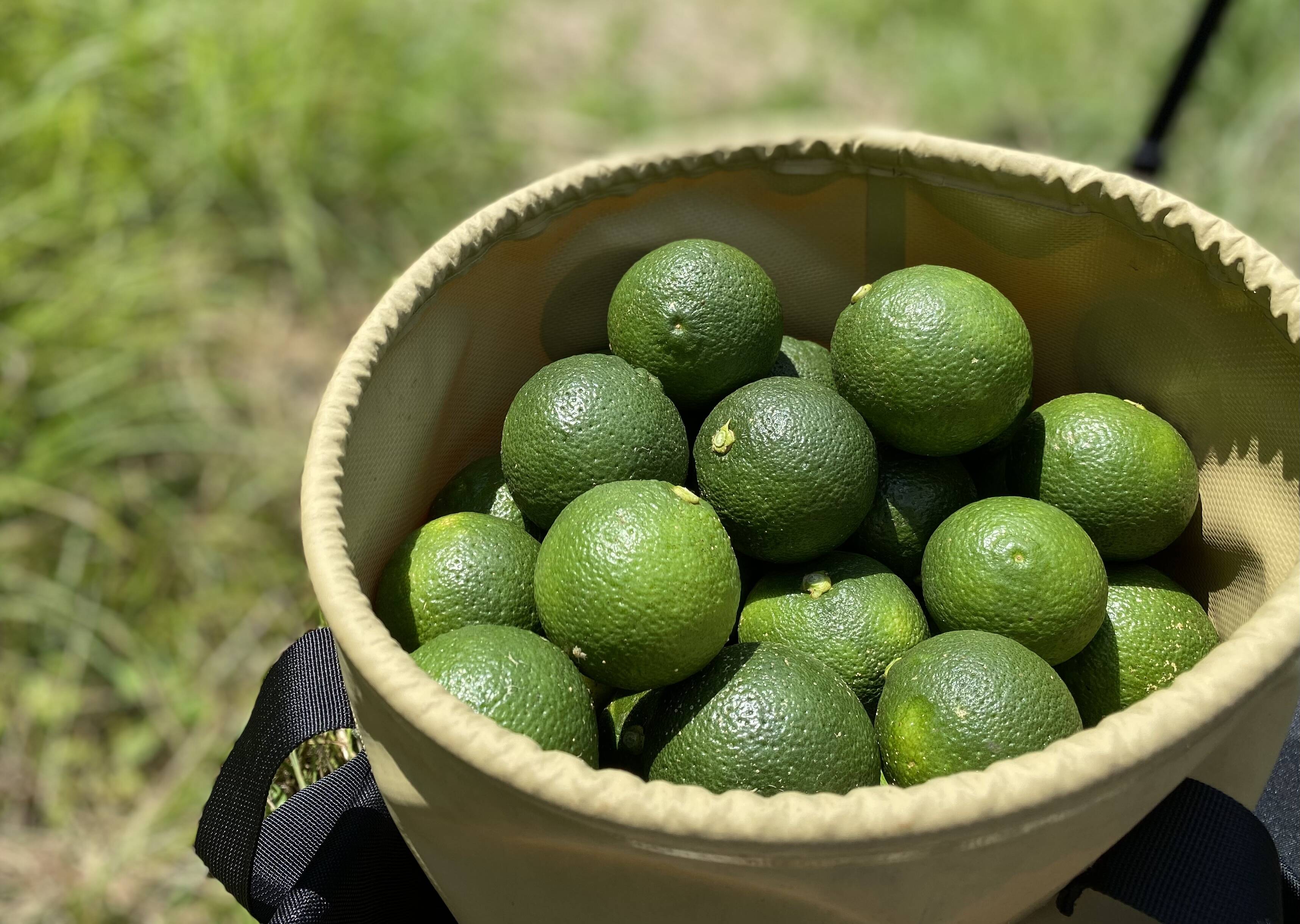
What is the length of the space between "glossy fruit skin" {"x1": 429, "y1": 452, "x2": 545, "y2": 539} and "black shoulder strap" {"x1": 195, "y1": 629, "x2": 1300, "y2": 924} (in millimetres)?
251

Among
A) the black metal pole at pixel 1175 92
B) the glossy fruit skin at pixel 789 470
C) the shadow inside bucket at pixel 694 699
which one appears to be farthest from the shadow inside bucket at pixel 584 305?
the black metal pole at pixel 1175 92

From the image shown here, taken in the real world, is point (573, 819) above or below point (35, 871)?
above

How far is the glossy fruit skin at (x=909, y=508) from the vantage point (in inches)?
53.2

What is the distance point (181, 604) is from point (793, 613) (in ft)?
6.11

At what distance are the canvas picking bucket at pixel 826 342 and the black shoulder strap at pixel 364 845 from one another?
63 millimetres

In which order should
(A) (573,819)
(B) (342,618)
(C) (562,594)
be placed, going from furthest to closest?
(C) (562,594) < (B) (342,618) < (A) (573,819)

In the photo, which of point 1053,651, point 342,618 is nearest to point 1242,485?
point 1053,651

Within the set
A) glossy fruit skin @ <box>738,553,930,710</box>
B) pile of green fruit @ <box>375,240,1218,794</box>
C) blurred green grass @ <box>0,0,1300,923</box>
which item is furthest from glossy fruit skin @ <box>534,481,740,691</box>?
blurred green grass @ <box>0,0,1300,923</box>

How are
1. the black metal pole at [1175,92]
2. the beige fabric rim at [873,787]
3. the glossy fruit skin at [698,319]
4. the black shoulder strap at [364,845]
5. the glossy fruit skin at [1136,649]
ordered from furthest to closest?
the black metal pole at [1175,92] → the glossy fruit skin at [698,319] → the glossy fruit skin at [1136,649] → the black shoulder strap at [364,845] → the beige fabric rim at [873,787]

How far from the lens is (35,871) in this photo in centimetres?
215

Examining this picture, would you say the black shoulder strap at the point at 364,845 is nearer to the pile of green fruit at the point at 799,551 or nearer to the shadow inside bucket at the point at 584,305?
the pile of green fruit at the point at 799,551

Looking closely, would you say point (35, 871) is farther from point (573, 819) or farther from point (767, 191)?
point (767, 191)

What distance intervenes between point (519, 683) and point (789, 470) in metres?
0.40

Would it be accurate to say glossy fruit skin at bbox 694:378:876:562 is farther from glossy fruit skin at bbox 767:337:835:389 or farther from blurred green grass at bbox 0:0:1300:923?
blurred green grass at bbox 0:0:1300:923
